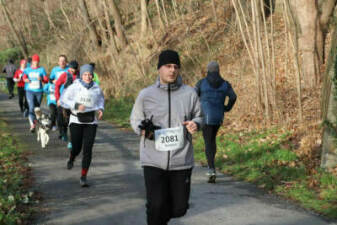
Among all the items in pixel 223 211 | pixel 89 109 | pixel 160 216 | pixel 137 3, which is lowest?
pixel 223 211

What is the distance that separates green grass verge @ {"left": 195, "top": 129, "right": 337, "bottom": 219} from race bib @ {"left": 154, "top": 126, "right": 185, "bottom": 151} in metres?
2.82

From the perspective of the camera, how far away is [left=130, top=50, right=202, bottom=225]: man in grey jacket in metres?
4.73

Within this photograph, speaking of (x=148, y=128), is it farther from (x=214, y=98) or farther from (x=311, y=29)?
(x=311, y=29)

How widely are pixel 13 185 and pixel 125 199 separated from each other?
191cm

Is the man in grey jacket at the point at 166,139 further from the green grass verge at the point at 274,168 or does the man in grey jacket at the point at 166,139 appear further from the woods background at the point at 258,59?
the woods background at the point at 258,59

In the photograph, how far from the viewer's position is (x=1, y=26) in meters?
47.8

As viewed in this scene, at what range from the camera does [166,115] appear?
15.7ft

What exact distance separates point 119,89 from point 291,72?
890 centimetres

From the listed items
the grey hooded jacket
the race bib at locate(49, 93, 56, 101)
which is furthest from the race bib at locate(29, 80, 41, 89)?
the grey hooded jacket

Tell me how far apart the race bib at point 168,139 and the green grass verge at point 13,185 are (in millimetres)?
2338

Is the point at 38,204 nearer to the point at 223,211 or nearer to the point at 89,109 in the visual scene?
the point at 89,109

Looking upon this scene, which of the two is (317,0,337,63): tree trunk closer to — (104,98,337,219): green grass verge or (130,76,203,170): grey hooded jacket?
(104,98,337,219): green grass verge

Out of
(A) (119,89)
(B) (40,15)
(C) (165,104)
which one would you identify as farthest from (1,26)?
(C) (165,104)

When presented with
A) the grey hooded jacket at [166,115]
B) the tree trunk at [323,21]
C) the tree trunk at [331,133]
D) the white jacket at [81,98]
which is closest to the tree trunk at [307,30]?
the tree trunk at [323,21]
